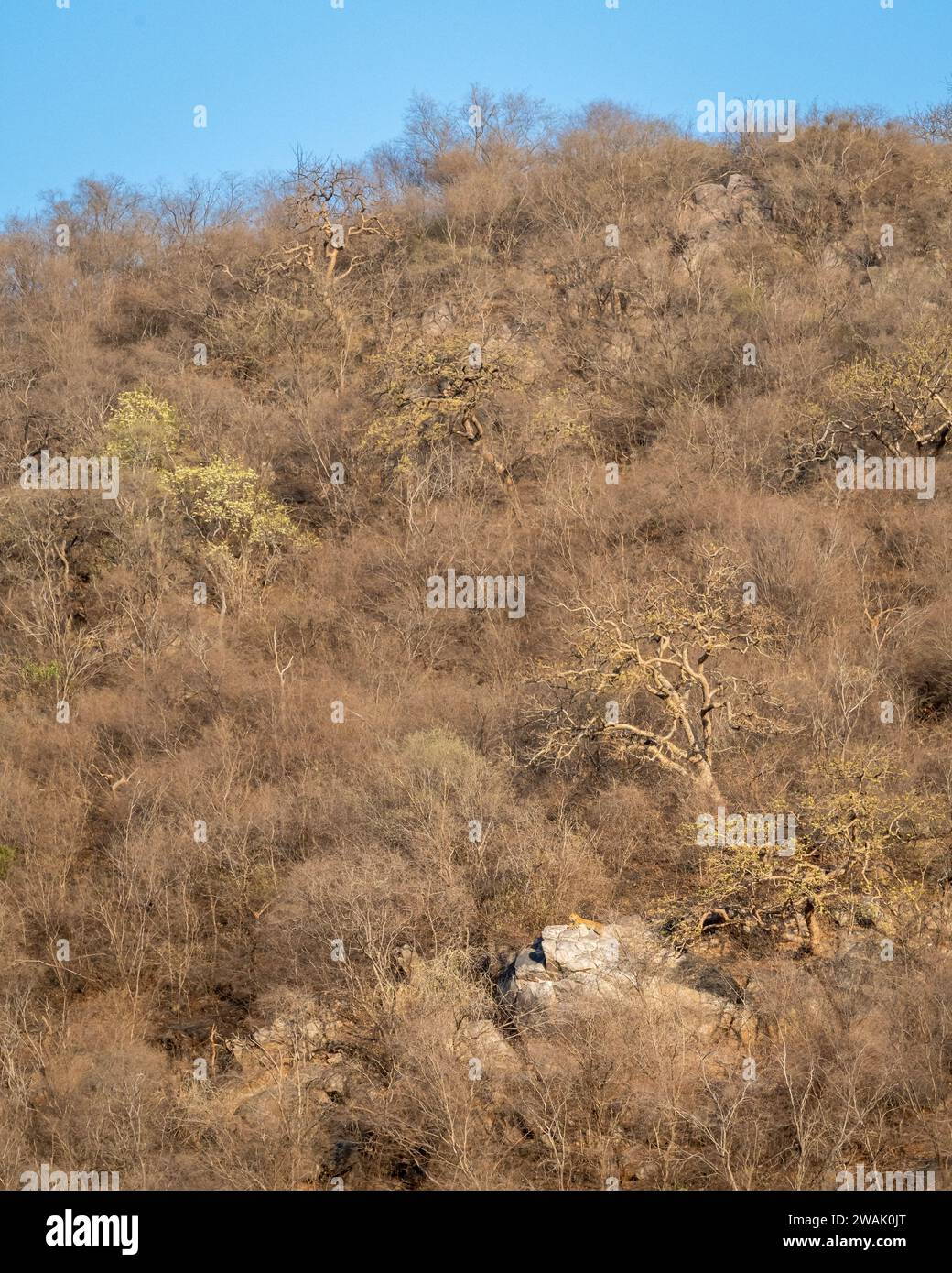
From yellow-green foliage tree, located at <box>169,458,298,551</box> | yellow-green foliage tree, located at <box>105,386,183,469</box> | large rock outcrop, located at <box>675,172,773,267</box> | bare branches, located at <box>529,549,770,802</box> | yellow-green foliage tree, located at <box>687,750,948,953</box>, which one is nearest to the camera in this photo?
yellow-green foliage tree, located at <box>687,750,948,953</box>

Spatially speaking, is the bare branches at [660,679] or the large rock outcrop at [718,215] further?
the large rock outcrop at [718,215]

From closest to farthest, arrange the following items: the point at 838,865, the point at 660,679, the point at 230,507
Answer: the point at 838,865, the point at 660,679, the point at 230,507

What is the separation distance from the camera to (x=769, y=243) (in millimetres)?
40469

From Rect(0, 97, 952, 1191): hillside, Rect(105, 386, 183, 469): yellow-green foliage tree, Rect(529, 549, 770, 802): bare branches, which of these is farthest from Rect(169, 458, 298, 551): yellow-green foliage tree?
Rect(529, 549, 770, 802): bare branches

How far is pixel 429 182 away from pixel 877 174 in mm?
16417

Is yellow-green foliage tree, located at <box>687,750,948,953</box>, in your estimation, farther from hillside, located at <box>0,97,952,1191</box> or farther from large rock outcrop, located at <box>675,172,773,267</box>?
large rock outcrop, located at <box>675,172,773,267</box>

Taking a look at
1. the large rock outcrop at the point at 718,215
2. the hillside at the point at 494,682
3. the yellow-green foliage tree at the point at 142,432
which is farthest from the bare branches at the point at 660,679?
the large rock outcrop at the point at 718,215

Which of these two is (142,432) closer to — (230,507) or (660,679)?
(230,507)

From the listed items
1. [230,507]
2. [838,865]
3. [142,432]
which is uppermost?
[142,432]

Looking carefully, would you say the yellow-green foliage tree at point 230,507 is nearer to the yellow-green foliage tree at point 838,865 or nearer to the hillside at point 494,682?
the hillside at point 494,682

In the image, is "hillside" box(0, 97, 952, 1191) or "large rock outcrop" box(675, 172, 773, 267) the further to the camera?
"large rock outcrop" box(675, 172, 773, 267)

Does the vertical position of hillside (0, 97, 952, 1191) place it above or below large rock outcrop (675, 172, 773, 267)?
below

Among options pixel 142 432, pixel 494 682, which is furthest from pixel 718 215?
pixel 494 682

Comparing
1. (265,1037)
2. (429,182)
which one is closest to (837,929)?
(265,1037)
